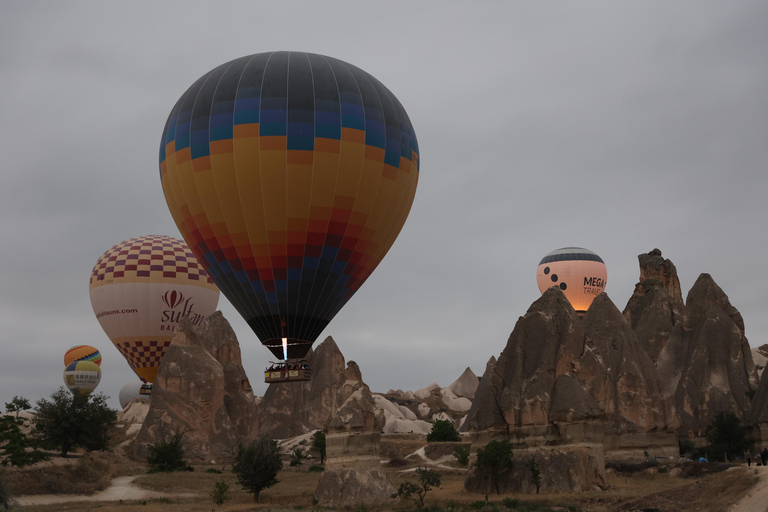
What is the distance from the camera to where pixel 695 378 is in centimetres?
6875

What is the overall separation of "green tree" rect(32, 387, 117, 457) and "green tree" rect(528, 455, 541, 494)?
26.8 metres

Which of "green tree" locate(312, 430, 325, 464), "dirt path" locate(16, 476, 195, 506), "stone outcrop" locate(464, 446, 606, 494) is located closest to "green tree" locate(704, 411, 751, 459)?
"stone outcrop" locate(464, 446, 606, 494)

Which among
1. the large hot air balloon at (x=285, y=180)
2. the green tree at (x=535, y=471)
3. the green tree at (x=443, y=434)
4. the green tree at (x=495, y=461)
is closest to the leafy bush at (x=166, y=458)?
the large hot air balloon at (x=285, y=180)

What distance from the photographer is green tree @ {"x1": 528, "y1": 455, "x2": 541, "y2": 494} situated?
38.4 meters

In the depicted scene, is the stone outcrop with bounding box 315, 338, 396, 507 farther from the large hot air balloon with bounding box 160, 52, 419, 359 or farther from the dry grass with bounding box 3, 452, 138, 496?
the dry grass with bounding box 3, 452, 138, 496

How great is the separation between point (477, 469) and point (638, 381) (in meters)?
16.7

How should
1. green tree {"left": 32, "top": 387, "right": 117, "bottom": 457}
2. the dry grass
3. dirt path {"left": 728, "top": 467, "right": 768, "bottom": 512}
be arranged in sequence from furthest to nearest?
1. green tree {"left": 32, "top": 387, "right": 117, "bottom": 457}
2. the dry grass
3. dirt path {"left": 728, "top": 467, "right": 768, "bottom": 512}

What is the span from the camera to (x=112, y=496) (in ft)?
135

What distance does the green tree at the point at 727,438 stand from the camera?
180ft

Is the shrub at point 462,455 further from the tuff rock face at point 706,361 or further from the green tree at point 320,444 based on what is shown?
the tuff rock face at point 706,361

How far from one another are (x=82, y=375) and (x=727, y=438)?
83.5 m

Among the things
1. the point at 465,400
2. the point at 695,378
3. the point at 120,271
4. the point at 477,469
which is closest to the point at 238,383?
the point at 120,271

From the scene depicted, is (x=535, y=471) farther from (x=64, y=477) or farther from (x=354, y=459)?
(x=64, y=477)

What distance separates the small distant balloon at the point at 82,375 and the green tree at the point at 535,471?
83406 mm
